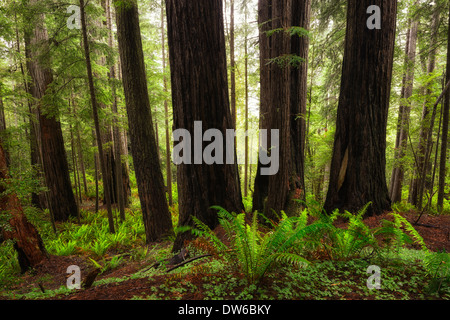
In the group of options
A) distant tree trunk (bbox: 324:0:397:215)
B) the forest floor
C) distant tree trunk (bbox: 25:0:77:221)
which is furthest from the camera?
distant tree trunk (bbox: 25:0:77:221)

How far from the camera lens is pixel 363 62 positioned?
472 centimetres

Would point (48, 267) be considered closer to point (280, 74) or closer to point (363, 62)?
point (280, 74)

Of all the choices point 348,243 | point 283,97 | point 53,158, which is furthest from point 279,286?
point 53,158

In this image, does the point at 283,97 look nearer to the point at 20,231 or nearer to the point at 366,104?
the point at 366,104

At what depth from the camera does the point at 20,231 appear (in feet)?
14.3

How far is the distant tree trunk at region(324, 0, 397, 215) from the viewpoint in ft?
15.3

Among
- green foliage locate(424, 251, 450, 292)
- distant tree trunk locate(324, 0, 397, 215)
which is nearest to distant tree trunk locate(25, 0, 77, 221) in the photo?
distant tree trunk locate(324, 0, 397, 215)

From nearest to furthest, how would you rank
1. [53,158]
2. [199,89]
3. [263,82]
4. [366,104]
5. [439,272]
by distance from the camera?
[439,272] → [199,89] → [366,104] → [263,82] → [53,158]

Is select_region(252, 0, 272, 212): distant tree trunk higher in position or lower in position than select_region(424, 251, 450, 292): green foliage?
higher

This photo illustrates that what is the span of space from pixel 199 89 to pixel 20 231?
4537mm

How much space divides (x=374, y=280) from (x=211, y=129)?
10.4ft

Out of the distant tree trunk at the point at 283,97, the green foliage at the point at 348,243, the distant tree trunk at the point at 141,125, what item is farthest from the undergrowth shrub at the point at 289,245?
the distant tree trunk at the point at 141,125

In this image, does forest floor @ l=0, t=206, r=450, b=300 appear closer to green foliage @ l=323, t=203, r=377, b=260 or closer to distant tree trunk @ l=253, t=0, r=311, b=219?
green foliage @ l=323, t=203, r=377, b=260

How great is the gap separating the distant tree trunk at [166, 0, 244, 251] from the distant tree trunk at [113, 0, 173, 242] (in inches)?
85.2
